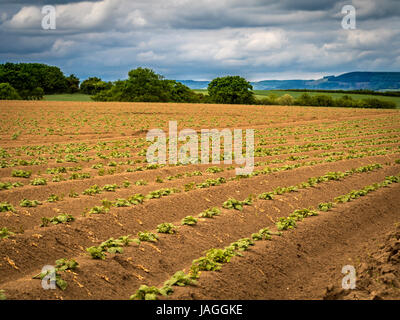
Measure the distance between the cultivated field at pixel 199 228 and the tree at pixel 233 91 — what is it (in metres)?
67.4

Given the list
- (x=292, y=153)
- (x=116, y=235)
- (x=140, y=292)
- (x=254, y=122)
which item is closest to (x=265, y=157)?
(x=292, y=153)

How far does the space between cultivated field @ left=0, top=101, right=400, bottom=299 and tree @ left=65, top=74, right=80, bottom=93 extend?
9961 centimetres

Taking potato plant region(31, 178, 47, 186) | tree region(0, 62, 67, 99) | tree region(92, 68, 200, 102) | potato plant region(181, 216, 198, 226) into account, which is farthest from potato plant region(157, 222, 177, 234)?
tree region(0, 62, 67, 99)

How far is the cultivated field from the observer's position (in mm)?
7777

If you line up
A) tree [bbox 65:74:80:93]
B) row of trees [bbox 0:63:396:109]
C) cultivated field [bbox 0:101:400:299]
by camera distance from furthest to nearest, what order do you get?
tree [bbox 65:74:80:93], row of trees [bbox 0:63:396:109], cultivated field [bbox 0:101:400:299]

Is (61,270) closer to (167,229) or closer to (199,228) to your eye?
(167,229)

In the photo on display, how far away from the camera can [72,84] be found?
4638 inches

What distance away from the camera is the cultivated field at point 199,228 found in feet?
25.5

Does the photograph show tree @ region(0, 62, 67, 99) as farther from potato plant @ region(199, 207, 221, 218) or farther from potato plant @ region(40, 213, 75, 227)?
potato plant @ region(199, 207, 221, 218)

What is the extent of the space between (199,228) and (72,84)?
376 feet

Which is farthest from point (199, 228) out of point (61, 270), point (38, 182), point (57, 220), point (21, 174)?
point (21, 174)

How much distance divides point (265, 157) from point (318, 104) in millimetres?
62292
